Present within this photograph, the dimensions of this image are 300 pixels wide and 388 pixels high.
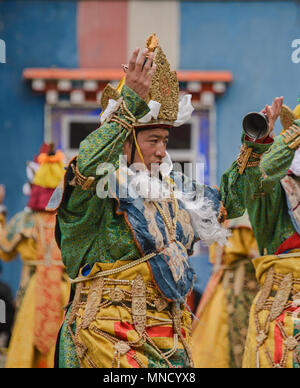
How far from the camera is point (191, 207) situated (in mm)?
3793

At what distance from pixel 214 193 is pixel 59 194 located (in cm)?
80

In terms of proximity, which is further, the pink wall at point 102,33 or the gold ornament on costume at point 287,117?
the pink wall at point 102,33

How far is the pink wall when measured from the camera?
9523mm

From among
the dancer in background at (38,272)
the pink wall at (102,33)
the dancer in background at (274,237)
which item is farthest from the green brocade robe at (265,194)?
the pink wall at (102,33)

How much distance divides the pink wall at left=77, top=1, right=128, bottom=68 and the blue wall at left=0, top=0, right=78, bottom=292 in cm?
11

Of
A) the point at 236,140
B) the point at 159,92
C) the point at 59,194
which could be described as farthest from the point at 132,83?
the point at 236,140

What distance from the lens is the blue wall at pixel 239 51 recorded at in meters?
9.03

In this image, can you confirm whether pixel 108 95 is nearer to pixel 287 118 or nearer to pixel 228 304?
pixel 287 118

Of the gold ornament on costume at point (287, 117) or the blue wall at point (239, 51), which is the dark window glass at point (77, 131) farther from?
the gold ornament on costume at point (287, 117)

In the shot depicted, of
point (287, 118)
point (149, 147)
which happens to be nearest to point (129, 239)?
point (149, 147)

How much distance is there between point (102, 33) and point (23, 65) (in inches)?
40.6

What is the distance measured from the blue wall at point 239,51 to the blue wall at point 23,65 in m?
1.45

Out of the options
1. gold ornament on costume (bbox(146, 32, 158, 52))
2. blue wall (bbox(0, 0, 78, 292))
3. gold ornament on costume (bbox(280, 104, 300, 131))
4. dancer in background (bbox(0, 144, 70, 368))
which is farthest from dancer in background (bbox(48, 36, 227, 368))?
blue wall (bbox(0, 0, 78, 292))

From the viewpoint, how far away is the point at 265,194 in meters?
4.13
